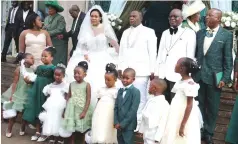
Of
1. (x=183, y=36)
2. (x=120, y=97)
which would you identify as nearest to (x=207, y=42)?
(x=183, y=36)

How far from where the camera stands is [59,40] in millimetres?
9172

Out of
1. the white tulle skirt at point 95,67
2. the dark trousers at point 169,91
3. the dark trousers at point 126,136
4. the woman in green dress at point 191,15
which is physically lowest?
the dark trousers at point 126,136

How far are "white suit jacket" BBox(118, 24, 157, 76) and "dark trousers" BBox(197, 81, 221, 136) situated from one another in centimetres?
99

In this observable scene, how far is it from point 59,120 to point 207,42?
2292mm

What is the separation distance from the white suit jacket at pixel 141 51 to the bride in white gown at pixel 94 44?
0.52m

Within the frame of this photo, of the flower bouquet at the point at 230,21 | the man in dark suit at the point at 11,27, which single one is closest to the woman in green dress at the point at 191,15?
the flower bouquet at the point at 230,21

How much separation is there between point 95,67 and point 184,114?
2.52 metres

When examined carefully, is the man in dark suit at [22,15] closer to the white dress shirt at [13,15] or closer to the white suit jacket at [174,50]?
the white dress shirt at [13,15]

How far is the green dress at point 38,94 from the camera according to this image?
6.93m

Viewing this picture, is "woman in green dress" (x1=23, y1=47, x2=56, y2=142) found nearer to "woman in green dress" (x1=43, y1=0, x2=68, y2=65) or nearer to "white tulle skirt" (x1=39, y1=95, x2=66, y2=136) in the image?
"white tulle skirt" (x1=39, y1=95, x2=66, y2=136)

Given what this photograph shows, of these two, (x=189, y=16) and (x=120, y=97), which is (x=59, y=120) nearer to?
(x=120, y=97)

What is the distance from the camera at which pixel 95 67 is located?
7430mm

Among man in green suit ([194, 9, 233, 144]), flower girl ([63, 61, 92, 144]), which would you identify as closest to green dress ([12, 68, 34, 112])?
flower girl ([63, 61, 92, 144])

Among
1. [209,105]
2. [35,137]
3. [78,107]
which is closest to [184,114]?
[209,105]
